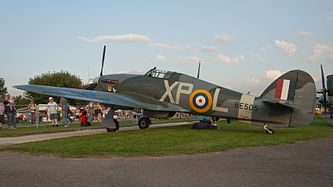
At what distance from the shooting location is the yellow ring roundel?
13.0m

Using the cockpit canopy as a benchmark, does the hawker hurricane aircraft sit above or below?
below

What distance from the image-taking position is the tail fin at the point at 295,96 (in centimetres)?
1169

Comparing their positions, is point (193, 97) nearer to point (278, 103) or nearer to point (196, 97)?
point (196, 97)

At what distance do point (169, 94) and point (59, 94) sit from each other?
5.14 meters

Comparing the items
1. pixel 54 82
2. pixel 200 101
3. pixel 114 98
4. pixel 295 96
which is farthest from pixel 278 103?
pixel 54 82

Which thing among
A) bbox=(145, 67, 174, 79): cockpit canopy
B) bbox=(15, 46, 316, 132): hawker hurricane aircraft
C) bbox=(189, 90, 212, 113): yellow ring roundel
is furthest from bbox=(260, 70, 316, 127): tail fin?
bbox=(145, 67, 174, 79): cockpit canopy

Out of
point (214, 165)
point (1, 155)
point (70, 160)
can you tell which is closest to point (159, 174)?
point (214, 165)

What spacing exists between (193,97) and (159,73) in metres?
2.39

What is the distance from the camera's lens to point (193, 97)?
1329 cm

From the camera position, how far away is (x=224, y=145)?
28.0 ft

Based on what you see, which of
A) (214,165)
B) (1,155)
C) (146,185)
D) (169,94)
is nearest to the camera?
(146,185)

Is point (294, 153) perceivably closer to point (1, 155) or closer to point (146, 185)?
point (146, 185)

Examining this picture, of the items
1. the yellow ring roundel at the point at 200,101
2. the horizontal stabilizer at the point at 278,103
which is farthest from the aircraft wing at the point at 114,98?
the horizontal stabilizer at the point at 278,103

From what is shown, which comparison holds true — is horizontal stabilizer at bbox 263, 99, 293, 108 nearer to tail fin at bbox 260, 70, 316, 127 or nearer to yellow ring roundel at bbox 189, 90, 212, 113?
tail fin at bbox 260, 70, 316, 127
